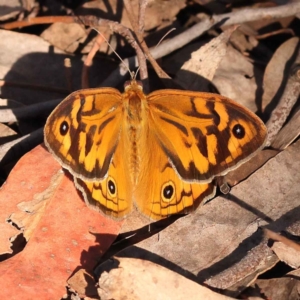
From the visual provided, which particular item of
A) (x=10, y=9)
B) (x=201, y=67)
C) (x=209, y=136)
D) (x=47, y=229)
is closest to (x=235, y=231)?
(x=209, y=136)

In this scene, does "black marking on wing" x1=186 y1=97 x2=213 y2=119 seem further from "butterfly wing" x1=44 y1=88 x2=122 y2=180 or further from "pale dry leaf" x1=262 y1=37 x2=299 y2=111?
"pale dry leaf" x1=262 y1=37 x2=299 y2=111

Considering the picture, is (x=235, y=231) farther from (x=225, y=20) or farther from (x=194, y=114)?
(x=225, y=20)

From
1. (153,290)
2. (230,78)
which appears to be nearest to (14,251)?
(153,290)

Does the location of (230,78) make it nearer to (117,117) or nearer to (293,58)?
(293,58)

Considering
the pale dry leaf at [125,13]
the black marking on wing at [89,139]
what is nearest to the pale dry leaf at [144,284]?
the black marking on wing at [89,139]

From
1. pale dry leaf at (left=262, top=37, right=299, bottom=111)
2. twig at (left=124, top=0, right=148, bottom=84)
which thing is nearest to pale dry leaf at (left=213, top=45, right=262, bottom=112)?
pale dry leaf at (left=262, top=37, right=299, bottom=111)

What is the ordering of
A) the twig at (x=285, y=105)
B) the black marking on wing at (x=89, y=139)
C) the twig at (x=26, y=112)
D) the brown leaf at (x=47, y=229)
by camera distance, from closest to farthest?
1. the brown leaf at (x=47, y=229)
2. the black marking on wing at (x=89, y=139)
3. the twig at (x=285, y=105)
4. the twig at (x=26, y=112)

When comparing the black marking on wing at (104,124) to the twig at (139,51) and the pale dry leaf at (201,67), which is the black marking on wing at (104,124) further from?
the pale dry leaf at (201,67)
